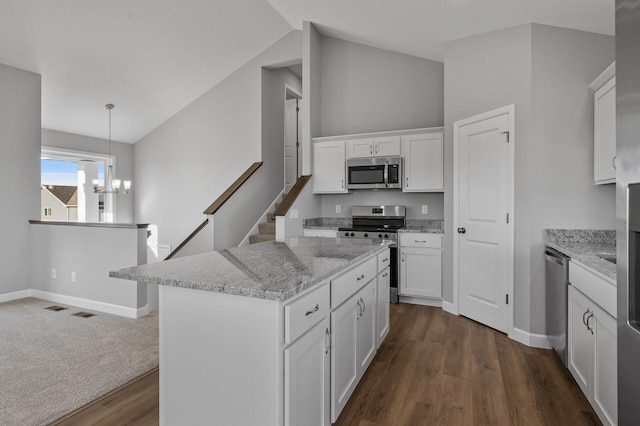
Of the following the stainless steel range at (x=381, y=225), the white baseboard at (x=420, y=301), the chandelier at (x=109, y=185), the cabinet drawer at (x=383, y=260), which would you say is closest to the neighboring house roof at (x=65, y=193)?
the chandelier at (x=109, y=185)

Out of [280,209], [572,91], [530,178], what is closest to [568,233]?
[530,178]

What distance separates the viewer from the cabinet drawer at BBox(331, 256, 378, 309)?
1.84 m

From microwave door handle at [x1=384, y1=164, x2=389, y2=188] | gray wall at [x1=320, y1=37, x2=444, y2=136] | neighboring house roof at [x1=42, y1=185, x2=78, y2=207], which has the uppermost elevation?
gray wall at [x1=320, y1=37, x2=444, y2=136]

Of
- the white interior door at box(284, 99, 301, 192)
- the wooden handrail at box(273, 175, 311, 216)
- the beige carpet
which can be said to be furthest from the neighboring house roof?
the wooden handrail at box(273, 175, 311, 216)

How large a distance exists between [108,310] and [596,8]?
17.5ft

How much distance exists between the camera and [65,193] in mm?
6230

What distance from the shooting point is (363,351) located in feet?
7.69

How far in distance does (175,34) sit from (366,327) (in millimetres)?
4533

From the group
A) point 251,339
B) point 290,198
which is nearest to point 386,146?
point 290,198

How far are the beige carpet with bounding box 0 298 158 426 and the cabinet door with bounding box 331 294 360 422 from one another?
153cm

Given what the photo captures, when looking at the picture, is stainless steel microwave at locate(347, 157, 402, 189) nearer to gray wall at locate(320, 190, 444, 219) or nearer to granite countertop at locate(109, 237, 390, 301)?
gray wall at locate(320, 190, 444, 219)

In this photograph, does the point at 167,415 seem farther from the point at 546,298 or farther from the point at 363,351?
the point at 546,298

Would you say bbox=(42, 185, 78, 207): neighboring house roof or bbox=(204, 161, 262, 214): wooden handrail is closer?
bbox=(204, 161, 262, 214): wooden handrail

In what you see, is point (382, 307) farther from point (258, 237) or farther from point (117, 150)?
point (117, 150)
